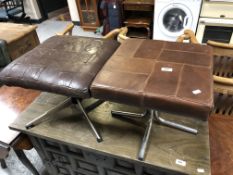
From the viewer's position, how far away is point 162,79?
Result: 741 mm

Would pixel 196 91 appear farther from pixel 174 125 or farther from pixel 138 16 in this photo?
pixel 138 16

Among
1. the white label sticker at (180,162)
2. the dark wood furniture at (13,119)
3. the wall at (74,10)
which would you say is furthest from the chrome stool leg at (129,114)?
the wall at (74,10)

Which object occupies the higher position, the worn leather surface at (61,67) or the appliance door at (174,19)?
the worn leather surface at (61,67)

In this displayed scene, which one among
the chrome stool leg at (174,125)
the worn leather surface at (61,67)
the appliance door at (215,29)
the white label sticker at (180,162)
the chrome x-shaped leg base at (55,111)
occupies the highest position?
the worn leather surface at (61,67)

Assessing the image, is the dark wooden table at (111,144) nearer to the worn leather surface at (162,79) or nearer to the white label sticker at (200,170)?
the white label sticker at (200,170)

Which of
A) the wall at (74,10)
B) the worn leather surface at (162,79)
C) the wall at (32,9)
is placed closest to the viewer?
the worn leather surface at (162,79)

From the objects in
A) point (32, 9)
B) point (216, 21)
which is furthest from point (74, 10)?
point (216, 21)

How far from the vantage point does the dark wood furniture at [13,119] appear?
1.16 meters

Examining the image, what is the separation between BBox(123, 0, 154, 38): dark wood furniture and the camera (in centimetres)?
294

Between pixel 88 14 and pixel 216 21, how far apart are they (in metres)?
2.23

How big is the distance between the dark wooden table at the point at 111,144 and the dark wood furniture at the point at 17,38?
960 millimetres

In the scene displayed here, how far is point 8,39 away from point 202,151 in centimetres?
197

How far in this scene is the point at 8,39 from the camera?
193 centimetres

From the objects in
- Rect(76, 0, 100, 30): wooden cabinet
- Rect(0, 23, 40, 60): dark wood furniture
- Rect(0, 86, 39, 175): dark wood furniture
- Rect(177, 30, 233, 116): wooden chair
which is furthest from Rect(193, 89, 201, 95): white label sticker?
Rect(76, 0, 100, 30): wooden cabinet
